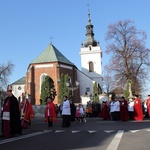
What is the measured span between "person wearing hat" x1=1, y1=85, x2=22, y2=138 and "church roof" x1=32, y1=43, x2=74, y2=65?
45.8 meters

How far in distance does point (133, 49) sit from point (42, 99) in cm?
2081

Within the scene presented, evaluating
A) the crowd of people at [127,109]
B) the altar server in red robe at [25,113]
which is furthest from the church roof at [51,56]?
the altar server in red robe at [25,113]

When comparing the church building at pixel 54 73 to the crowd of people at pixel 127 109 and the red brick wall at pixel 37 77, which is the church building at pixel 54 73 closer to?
the red brick wall at pixel 37 77

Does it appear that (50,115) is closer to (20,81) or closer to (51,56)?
(51,56)

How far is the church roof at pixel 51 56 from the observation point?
2288 inches

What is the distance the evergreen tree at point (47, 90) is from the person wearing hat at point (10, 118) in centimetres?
3905

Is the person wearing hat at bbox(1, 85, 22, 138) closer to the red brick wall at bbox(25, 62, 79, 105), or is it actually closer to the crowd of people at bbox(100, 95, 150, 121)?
the crowd of people at bbox(100, 95, 150, 121)

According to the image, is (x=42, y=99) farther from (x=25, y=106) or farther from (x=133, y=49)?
(x=25, y=106)

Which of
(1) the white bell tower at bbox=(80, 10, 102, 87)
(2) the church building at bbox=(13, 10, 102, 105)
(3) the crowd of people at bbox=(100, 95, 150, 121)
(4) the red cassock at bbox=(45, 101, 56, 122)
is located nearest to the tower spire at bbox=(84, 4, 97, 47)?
(1) the white bell tower at bbox=(80, 10, 102, 87)

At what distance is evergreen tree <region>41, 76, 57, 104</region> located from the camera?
1996 inches

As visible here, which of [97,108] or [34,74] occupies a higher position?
[34,74]

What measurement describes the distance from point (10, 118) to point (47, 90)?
132 feet

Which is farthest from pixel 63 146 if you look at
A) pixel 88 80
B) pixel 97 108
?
pixel 88 80

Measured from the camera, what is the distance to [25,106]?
15266 millimetres
